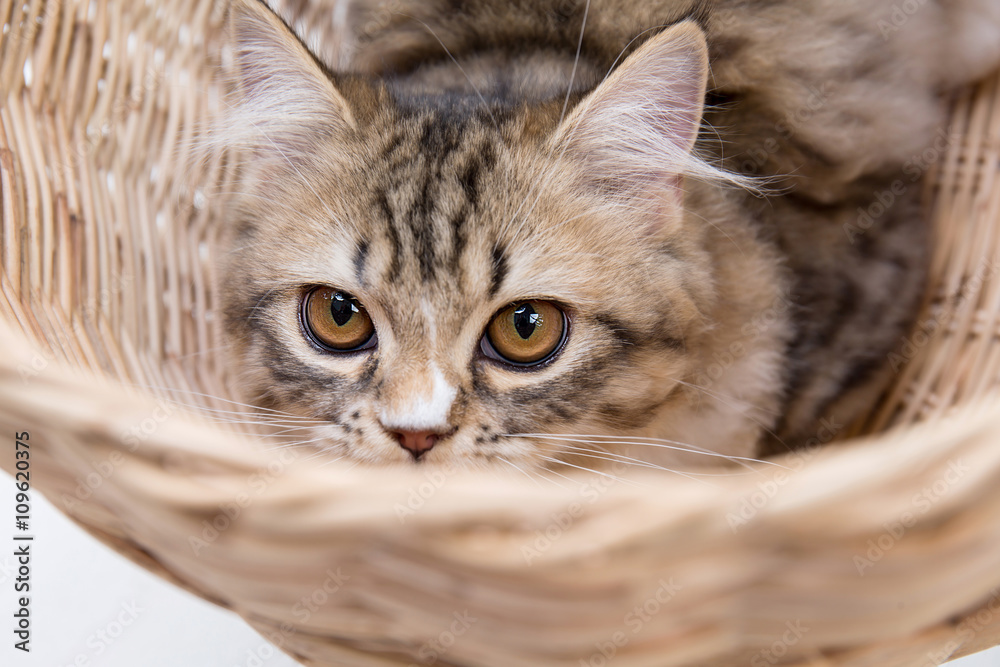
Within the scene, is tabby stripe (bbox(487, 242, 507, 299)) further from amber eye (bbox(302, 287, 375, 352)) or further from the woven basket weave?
the woven basket weave

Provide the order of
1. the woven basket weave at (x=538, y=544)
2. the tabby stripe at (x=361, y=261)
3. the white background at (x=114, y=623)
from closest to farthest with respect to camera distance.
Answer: the woven basket weave at (x=538, y=544) < the tabby stripe at (x=361, y=261) < the white background at (x=114, y=623)

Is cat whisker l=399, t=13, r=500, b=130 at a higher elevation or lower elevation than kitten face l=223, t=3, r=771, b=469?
higher

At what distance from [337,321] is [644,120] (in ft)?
1.62

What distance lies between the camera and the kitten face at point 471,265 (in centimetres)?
95

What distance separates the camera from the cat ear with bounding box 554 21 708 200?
965mm

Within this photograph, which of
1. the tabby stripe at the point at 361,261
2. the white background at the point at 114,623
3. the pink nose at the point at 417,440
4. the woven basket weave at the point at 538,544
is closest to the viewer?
the woven basket weave at the point at 538,544

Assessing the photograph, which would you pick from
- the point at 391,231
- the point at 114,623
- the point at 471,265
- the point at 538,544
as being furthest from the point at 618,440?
the point at 114,623

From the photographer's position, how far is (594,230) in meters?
1.05

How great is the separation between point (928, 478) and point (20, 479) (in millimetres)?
789

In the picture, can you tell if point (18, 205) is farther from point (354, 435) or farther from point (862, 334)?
point (862, 334)

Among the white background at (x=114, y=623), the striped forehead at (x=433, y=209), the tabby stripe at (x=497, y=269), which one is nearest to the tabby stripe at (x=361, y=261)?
the striped forehead at (x=433, y=209)

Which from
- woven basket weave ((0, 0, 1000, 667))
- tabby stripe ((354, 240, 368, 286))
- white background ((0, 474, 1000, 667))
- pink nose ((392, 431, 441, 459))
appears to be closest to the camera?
woven basket weave ((0, 0, 1000, 667))

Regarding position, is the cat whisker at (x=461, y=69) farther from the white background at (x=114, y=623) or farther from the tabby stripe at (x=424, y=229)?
the white background at (x=114, y=623)

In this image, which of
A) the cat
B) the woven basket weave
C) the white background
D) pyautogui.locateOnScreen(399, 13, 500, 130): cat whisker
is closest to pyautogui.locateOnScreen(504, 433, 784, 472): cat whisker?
the cat
